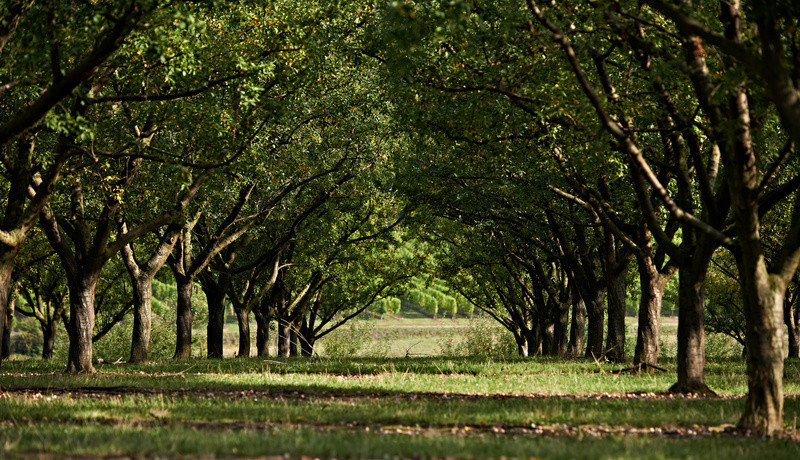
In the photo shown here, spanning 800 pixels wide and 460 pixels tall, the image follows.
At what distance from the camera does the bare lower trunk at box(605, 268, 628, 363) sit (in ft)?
74.0

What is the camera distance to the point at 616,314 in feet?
75.5

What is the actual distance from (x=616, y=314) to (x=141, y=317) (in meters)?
15.2

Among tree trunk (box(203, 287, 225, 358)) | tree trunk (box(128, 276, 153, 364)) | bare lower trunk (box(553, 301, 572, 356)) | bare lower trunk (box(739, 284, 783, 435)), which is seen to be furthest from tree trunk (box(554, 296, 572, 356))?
bare lower trunk (box(739, 284, 783, 435))

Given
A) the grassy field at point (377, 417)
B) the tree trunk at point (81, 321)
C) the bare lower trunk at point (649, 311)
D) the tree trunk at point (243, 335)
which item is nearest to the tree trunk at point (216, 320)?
the tree trunk at point (243, 335)

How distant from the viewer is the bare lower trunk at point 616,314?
22.6 m

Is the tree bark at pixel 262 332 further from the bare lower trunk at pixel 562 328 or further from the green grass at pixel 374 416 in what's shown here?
the green grass at pixel 374 416

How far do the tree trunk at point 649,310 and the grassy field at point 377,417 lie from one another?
106 cm

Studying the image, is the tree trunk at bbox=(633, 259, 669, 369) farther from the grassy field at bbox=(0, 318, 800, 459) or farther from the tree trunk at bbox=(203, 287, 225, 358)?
the tree trunk at bbox=(203, 287, 225, 358)

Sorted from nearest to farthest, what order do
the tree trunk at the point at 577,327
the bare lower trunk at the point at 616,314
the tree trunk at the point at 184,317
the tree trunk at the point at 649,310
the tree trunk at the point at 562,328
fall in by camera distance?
the tree trunk at the point at 649,310 → the bare lower trunk at the point at 616,314 → the tree trunk at the point at 184,317 → the tree trunk at the point at 577,327 → the tree trunk at the point at 562,328

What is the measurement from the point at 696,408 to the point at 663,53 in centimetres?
574

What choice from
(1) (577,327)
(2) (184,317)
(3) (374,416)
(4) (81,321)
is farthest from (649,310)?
(2) (184,317)

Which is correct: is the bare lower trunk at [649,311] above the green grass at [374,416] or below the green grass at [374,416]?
above

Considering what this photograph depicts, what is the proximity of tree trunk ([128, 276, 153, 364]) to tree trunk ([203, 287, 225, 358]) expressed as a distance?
18.6ft

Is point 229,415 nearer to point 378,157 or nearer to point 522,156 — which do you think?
point 522,156
